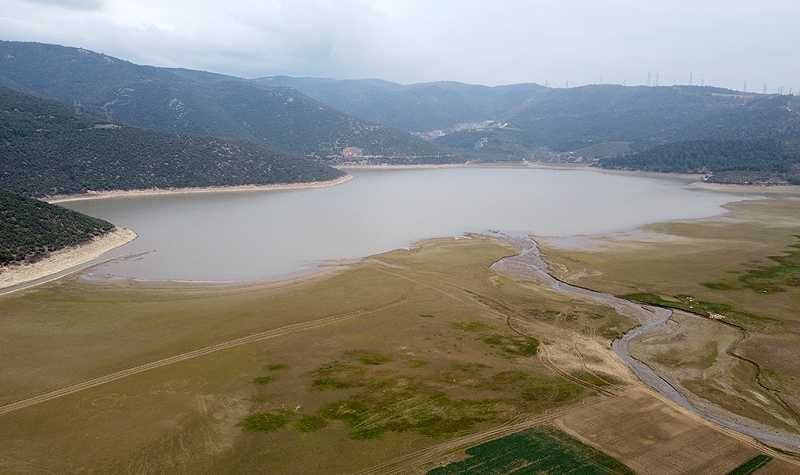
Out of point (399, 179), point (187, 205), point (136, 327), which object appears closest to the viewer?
point (136, 327)

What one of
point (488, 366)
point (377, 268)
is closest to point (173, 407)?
point (488, 366)

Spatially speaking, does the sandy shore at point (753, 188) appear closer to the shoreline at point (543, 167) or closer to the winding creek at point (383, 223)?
the winding creek at point (383, 223)

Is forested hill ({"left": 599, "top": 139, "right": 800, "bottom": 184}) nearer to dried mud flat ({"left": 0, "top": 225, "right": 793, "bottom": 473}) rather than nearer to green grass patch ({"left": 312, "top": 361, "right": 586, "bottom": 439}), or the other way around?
dried mud flat ({"left": 0, "top": 225, "right": 793, "bottom": 473})

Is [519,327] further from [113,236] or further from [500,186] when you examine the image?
[500,186]

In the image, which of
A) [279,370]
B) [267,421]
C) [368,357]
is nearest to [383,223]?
[368,357]

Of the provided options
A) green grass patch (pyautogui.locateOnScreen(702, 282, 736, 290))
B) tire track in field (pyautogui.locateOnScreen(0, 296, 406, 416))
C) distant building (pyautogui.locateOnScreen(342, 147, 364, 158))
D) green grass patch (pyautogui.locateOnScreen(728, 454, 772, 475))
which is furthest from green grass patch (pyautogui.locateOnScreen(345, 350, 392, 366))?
distant building (pyautogui.locateOnScreen(342, 147, 364, 158))

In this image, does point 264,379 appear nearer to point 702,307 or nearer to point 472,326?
point 472,326
